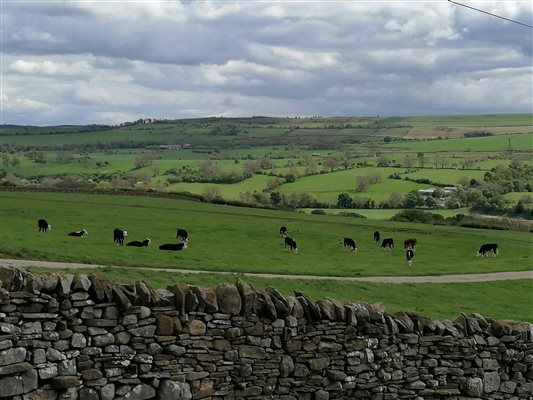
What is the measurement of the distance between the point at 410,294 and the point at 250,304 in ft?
60.1

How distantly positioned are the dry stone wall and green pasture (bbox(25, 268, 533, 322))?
8929mm

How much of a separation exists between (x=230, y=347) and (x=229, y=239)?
35.8m

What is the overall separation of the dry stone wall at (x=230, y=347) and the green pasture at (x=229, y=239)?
62.0 ft

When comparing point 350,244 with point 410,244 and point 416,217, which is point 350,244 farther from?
point 416,217

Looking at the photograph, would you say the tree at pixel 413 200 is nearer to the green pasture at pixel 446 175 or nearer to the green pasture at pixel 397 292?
the green pasture at pixel 446 175

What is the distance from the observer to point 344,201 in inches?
3691

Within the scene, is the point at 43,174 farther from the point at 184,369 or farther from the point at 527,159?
the point at 184,369

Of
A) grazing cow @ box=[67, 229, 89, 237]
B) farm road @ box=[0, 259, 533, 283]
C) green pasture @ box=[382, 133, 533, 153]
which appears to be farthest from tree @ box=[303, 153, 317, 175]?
farm road @ box=[0, 259, 533, 283]

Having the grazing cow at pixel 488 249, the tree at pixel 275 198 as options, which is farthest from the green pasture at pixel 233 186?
the grazing cow at pixel 488 249

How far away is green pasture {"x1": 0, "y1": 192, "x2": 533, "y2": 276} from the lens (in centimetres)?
3494

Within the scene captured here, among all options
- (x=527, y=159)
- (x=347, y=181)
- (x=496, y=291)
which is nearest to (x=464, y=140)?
(x=527, y=159)

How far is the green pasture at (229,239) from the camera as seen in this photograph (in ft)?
115

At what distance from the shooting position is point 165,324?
10.4 metres

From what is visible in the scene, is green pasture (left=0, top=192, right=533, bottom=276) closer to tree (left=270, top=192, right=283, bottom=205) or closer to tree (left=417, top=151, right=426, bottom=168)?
tree (left=270, top=192, right=283, bottom=205)
